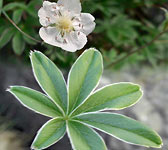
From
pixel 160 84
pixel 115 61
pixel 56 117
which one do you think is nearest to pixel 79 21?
pixel 56 117

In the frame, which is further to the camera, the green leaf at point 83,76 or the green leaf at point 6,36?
the green leaf at point 6,36

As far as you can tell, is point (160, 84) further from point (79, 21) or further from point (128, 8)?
point (79, 21)

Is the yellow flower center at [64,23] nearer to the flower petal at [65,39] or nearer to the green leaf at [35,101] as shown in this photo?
the flower petal at [65,39]

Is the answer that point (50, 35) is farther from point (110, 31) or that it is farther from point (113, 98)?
point (110, 31)

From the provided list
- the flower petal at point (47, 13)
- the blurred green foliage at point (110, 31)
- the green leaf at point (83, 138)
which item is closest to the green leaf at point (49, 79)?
the green leaf at point (83, 138)

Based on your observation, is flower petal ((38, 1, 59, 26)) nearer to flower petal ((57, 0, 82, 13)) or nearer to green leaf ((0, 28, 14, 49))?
flower petal ((57, 0, 82, 13))

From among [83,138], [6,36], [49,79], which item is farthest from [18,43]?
[83,138]

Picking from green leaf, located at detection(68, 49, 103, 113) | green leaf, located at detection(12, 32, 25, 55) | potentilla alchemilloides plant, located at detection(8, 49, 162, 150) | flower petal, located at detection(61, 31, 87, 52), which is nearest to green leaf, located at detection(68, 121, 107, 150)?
potentilla alchemilloides plant, located at detection(8, 49, 162, 150)
